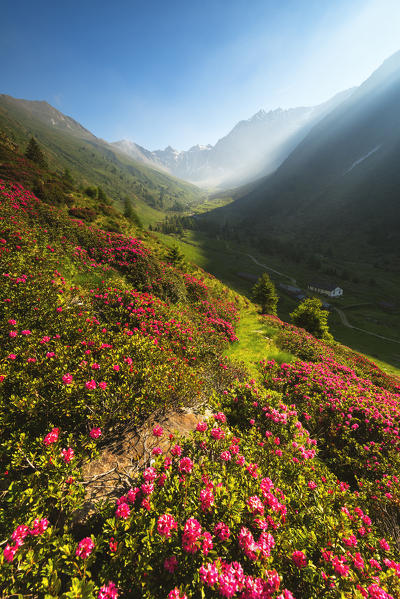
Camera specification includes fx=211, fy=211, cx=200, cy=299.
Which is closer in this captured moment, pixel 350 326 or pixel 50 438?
pixel 50 438

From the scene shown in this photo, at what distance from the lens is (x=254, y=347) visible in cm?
1527

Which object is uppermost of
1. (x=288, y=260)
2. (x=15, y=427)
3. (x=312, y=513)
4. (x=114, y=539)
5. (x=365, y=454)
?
(x=114, y=539)

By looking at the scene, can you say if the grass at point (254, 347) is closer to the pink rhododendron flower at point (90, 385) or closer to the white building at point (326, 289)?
the pink rhododendron flower at point (90, 385)

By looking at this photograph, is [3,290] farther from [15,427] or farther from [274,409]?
[274,409]

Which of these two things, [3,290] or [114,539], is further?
[3,290]

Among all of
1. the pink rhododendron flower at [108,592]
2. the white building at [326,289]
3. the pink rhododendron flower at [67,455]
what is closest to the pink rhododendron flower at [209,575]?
the pink rhododendron flower at [108,592]

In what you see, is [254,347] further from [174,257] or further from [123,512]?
[174,257]

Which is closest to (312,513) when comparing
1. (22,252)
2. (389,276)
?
(22,252)

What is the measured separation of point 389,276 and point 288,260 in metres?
52.4

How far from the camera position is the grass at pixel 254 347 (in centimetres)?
1301

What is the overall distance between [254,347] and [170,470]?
40.4ft

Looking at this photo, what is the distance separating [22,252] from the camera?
9.77 meters

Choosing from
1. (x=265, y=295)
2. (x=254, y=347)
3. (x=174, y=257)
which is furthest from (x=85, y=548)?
(x=265, y=295)

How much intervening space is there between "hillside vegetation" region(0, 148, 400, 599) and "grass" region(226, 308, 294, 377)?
2383 mm
